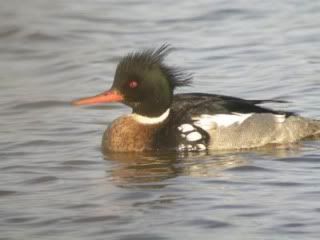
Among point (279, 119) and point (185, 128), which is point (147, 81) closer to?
point (185, 128)

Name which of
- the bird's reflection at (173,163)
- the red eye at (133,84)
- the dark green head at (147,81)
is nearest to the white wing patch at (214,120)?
the bird's reflection at (173,163)

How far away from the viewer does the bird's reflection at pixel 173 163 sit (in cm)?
1165

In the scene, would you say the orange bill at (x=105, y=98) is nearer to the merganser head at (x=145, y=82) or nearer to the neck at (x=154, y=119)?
the merganser head at (x=145, y=82)

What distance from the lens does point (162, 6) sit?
21297mm

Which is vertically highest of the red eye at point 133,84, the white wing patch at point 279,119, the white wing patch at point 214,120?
the red eye at point 133,84

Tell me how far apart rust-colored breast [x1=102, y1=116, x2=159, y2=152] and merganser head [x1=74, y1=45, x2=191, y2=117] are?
0.19 metres

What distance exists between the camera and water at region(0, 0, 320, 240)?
9.96m

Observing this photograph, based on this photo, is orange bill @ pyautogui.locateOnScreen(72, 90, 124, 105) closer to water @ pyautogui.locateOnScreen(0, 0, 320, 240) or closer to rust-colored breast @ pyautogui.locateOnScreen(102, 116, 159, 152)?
rust-colored breast @ pyautogui.locateOnScreen(102, 116, 159, 152)

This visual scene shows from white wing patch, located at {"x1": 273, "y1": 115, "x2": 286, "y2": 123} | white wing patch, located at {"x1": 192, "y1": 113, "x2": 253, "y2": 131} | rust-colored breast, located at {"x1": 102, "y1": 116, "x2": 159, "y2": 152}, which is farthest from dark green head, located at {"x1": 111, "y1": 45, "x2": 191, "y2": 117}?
white wing patch, located at {"x1": 273, "y1": 115, "x2": 286, "y2": 123}

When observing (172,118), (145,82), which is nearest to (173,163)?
(172,118)

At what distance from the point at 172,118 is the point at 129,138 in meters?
0.52

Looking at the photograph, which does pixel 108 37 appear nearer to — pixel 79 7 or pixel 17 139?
pixel 79 7

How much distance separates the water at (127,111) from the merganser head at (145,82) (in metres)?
0.61

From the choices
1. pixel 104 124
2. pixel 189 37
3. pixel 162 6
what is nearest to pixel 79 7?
pixel 162 6
